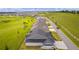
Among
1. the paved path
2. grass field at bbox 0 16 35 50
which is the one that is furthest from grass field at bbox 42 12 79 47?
grass field at bbox 0 16 35 50

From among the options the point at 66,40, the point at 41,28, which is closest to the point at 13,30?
the point at 41,28

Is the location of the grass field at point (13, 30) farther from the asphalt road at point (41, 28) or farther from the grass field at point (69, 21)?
the grass field at point (69, 21)

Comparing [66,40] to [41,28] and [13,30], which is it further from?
[13,30]

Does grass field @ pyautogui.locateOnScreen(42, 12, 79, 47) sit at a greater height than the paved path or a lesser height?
greater

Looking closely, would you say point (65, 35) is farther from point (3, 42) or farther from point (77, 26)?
point (3, 42)

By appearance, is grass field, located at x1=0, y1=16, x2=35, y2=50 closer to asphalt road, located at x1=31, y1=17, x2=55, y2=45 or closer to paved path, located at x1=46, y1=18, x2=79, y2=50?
asphalt road, located at x1=31, y1=17, x2=55, y2=45

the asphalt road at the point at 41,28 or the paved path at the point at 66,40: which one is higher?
the asphalt road at the point at 41,28

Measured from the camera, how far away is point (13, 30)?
4.46 m

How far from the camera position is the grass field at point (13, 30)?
4.46 meters

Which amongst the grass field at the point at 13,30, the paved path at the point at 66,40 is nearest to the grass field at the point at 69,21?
the paved path at the point at 66,40

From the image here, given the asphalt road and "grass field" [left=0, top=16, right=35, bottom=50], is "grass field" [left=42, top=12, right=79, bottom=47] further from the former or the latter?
"grass field" [left=0, top=16, right=35, bottom=50]

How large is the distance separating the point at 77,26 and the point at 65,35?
0.18m

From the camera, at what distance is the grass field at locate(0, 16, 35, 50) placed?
446 centimetres

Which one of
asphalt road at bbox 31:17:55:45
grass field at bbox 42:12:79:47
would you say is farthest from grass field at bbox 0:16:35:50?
grass field at bbox 42:12:79:47
